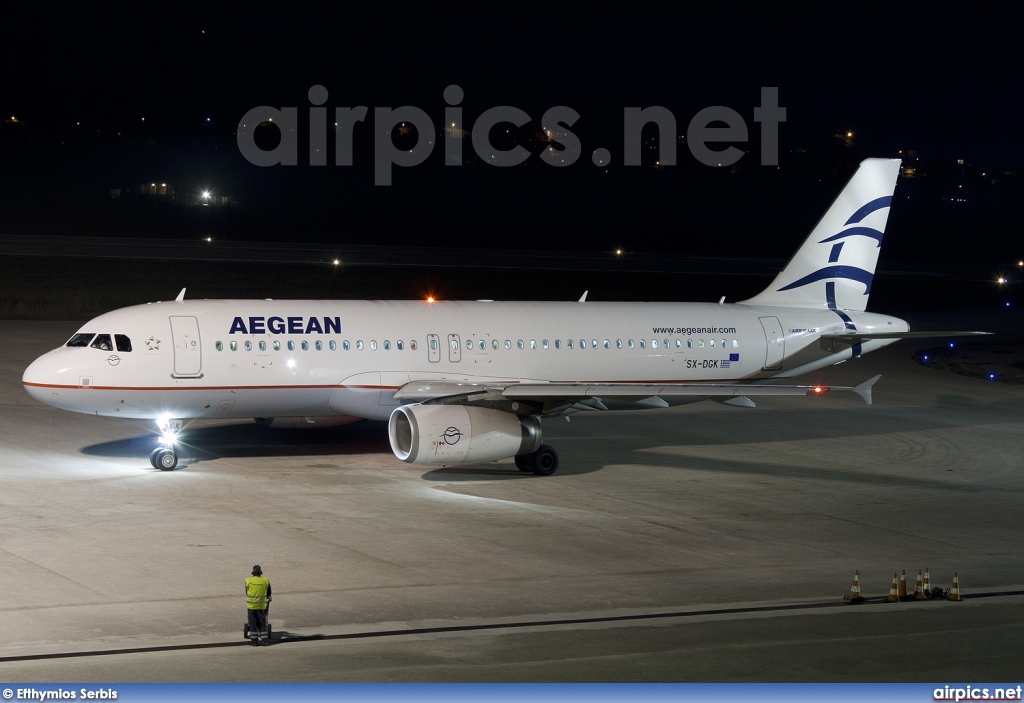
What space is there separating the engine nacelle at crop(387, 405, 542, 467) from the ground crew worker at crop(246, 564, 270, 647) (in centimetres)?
1057

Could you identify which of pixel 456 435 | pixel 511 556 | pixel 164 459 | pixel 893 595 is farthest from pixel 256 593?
pixel 164 459

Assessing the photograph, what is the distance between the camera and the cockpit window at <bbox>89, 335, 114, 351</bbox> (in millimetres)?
27281

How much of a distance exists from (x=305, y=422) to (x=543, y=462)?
25.5ft

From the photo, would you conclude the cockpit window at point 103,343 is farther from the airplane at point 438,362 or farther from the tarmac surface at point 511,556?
the tarmac surface at point 511,556

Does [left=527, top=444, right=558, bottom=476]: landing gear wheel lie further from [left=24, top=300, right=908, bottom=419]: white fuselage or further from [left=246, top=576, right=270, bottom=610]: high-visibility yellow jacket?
[left=246, top=576, right=270, bottom=610]: high-visibility yellow jacket

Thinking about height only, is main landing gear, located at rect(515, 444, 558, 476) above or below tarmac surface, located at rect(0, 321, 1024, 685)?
above

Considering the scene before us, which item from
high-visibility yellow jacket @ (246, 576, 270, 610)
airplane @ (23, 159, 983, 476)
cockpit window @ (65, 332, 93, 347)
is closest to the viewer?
high-visibility yellow jacket @ (246, 576, 270, 610)

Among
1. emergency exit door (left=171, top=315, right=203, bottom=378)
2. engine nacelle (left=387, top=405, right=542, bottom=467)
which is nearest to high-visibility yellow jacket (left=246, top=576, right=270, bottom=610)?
engine nacelle (left=387, top=405, right=542, bottom=467)

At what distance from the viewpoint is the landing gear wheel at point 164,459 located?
1070 inches

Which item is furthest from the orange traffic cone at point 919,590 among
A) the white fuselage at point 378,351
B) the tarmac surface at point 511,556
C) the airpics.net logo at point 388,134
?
the airpics.net logo at point 388,134

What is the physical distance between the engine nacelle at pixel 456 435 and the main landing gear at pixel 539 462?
0.84m

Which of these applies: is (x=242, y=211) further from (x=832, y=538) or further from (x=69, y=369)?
(x=832, y=538)

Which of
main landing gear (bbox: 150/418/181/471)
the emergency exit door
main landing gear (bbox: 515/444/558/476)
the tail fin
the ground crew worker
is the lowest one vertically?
the ground crew worker

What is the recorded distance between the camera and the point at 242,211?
12744cm
